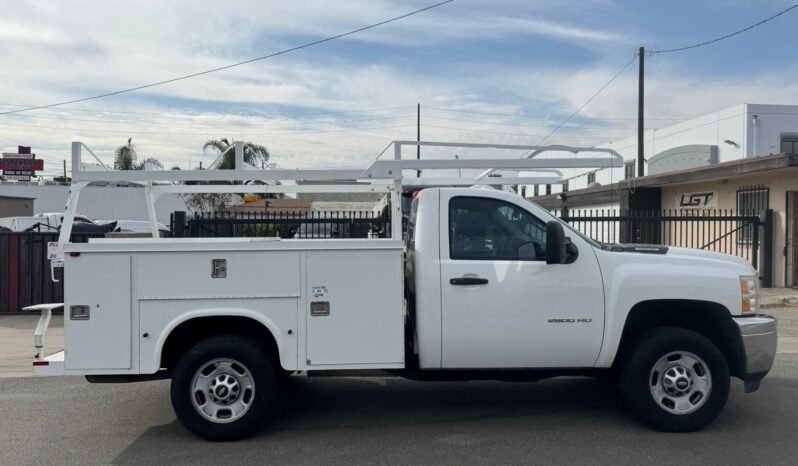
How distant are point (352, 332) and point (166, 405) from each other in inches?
95.8

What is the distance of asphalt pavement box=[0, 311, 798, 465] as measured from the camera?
5.07 meters

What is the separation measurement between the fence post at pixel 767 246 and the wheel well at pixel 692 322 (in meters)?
11.3

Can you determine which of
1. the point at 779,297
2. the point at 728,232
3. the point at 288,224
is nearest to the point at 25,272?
the point at 288,224

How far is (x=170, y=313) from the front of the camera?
522cm

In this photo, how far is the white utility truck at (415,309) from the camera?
5219 millimetres

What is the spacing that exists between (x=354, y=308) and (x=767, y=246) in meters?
13.6

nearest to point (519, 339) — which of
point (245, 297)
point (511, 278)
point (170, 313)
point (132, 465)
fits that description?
point (511, 278)

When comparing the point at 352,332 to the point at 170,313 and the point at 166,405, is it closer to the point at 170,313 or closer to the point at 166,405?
the point at 170,313

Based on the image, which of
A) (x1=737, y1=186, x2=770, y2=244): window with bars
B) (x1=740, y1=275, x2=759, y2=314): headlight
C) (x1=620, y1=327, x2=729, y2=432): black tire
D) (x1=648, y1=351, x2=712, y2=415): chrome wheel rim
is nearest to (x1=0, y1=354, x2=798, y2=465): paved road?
(x1=620, y1=327, x2=729, y2=432): black tire

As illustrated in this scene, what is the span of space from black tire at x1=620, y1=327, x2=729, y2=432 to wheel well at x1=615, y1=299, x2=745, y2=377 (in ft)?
0.67

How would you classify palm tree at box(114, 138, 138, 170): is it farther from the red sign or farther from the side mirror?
the side mirror

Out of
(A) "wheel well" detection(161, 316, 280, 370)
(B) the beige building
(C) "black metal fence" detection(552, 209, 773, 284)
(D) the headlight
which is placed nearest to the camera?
(A) "wheel well" detection(161, 316, 280, 370)

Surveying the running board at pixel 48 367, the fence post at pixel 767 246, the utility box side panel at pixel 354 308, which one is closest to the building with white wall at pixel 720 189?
the fence post at pixel 767 246

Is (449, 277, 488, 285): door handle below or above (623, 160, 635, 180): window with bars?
below
